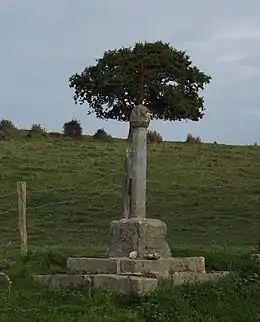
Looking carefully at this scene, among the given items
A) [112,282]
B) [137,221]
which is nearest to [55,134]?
[137,221]

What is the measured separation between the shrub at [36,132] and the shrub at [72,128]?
4.42 ft

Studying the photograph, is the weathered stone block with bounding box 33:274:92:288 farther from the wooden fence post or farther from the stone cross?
the wooden fence post

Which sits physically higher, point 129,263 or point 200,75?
point 200,75

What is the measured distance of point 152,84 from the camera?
45.2 metres

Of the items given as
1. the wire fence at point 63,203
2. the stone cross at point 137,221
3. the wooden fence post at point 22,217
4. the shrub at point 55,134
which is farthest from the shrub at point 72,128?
the stone cross at point 137,221

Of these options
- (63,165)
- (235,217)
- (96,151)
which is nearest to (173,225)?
(235,217)

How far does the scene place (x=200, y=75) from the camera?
52031 mm

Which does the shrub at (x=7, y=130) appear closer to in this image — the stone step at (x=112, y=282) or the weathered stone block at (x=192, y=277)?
the stone step at (x=112, y=282)

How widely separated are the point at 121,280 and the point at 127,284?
14 centimetres

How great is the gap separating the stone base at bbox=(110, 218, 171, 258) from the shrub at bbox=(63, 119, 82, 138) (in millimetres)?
32370

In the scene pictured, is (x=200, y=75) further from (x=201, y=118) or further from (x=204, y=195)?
(x=204, y=195)

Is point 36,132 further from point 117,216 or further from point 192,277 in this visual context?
point 192,277

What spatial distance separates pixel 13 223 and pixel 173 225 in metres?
4.16

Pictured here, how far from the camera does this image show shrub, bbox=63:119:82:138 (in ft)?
148
